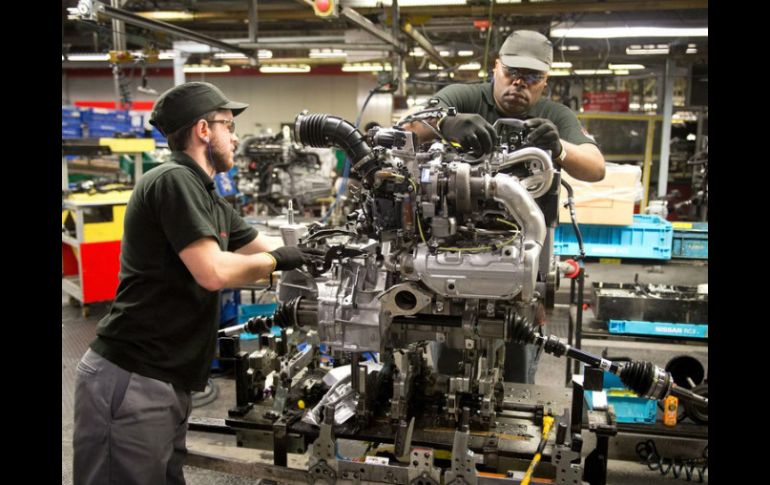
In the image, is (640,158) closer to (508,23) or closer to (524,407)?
(508,23)

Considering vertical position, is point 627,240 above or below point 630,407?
above

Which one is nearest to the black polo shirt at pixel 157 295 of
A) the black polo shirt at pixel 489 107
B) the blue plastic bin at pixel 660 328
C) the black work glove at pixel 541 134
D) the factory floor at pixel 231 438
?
the factory floor at pixel 231 438

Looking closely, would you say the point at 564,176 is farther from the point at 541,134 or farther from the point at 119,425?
the point at 119,425

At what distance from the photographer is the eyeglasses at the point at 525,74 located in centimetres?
274

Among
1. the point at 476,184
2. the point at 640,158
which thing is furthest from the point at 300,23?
the point at 476,184

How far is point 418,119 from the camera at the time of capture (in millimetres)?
2408

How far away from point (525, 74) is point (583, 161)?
0.48 m

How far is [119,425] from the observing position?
210 cm

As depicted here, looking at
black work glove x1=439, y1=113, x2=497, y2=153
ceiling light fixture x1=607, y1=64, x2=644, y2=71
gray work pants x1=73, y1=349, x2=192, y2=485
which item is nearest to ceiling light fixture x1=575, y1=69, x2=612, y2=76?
ceiling light fixture x1=607, y1=64, x2=644, y2=71

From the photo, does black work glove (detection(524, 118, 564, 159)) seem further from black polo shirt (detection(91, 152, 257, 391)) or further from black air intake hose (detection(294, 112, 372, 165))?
black polo shirt (detection(91, 152, 257, 391))

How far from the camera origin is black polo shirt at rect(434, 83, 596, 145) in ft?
9.75

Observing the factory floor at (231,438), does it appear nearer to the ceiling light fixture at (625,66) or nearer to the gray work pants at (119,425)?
the gray work pants at (119,425)

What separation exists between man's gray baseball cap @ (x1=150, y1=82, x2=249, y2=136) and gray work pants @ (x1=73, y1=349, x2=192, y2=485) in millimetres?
909

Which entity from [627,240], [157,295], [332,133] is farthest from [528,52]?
[627,240]
